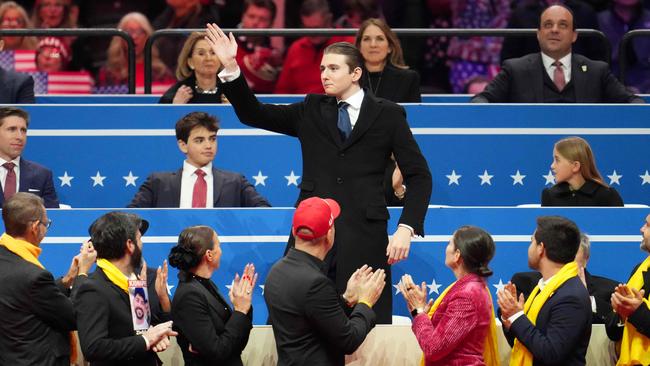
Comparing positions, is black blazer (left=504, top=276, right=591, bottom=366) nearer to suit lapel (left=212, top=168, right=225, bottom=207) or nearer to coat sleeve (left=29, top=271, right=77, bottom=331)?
coat sleeve (left=29, top=271, right=77, bottom=331)

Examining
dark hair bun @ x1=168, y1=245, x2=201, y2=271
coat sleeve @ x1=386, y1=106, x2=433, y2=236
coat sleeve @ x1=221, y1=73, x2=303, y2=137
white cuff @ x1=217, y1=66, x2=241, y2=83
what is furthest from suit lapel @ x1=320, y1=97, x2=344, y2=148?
dark hair bun @ x1=168, y1=245, x2=201, y2=271

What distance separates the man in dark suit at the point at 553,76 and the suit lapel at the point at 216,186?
2.34m

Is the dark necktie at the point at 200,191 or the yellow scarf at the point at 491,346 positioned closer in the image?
the yellow scarf at the point at 491,346

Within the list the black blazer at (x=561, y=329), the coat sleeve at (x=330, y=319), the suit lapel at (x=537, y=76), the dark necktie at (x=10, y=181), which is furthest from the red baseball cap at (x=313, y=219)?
the suit lapel at (x=537, y=76)

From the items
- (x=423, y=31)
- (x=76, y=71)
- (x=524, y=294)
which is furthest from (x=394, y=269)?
(x=76, y=71)

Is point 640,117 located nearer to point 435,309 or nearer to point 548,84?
point 548,84

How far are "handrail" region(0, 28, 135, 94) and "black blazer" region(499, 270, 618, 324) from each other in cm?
420

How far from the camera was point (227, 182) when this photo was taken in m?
8.30

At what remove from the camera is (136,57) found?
11430 millimetres

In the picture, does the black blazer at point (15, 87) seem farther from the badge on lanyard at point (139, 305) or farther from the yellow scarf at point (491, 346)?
the yellow scarf at point (491, 346)

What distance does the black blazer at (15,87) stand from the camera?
9.77m

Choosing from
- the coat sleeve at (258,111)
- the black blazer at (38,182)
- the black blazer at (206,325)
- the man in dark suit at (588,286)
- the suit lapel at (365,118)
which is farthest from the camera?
the black blazer at (38,182)

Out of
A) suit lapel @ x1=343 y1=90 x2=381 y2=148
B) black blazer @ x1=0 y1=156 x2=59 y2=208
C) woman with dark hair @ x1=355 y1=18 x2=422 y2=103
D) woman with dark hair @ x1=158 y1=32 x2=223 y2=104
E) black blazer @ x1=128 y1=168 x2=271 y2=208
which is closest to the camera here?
suit lapel @ x1=343 y1=90 x2=381 y2=148

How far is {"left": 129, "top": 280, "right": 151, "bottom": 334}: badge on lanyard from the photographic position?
247 inches
